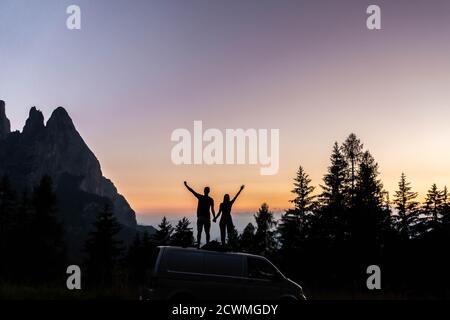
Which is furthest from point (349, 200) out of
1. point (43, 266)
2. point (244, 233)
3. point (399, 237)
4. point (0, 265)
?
point (0, 265)

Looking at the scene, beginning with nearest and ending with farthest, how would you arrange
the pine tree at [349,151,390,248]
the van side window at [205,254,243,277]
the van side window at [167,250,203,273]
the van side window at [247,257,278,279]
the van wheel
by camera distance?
1. the van wheel
2. the van side window at [167,250,203,273]
3. the van side window at [205,254,243,277]
4. the van side window at [247,257,278,279]
5. the pine tree at [349,151,390,248]

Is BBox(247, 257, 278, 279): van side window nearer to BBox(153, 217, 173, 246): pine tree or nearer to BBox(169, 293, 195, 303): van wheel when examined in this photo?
BBox(169, 293, 195, 303): van wheel

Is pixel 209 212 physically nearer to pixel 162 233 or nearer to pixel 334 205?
pixel 334 205

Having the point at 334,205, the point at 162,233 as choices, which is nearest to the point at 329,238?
the point at 334,205

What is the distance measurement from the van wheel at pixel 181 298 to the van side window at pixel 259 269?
6.09 feet

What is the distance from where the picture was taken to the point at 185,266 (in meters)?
12.4

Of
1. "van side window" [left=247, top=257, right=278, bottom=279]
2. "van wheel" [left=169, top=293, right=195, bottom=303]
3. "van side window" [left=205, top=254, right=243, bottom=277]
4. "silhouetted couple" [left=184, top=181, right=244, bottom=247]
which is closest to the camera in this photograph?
"van wheel" [left=169, top=293, right=195, bottom=303]

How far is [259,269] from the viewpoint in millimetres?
13219

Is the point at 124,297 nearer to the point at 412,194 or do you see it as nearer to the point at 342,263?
the point at 342,263

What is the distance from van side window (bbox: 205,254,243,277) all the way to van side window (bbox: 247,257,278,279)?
30cm

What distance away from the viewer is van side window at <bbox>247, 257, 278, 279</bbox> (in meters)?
13.1

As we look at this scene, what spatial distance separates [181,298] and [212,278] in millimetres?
1015

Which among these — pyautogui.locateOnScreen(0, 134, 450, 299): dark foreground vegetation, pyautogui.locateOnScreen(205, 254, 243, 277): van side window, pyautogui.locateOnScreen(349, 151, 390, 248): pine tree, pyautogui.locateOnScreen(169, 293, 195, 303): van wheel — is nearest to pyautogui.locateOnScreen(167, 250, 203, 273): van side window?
pyautogui.locateOnScreen(205, 254, 243, 277): van side window
